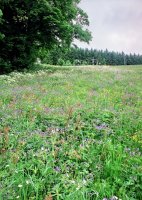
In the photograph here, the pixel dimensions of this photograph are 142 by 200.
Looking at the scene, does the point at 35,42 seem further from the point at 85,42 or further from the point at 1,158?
the point at 1,158

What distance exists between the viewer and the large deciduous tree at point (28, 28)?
87.4ft

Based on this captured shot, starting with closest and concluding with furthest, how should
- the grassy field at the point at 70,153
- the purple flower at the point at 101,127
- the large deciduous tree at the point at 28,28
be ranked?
the grassy field at the point at 70,153
the purple flower at the point at 101,127
the large deciduous tree at the point at 28,28

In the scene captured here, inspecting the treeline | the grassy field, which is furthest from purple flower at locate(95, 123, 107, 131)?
the treeline

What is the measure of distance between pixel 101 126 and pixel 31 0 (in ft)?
70.2

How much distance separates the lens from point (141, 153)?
707 centimetres

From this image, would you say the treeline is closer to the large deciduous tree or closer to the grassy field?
the large deciduous tree

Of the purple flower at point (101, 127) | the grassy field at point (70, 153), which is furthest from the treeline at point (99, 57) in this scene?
the purple flower at point (101, 127)

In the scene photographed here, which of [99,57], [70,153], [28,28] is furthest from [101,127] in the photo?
[99,57]

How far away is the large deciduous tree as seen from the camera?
87.4 feet

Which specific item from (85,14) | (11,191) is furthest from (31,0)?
(11,191)

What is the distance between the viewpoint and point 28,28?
29281 mm

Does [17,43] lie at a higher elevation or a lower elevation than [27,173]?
higher

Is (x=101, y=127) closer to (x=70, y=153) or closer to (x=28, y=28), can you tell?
(x=70, y=153)

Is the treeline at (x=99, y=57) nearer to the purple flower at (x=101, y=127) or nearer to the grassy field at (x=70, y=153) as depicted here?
the grassy field at (x=70, y=153)
